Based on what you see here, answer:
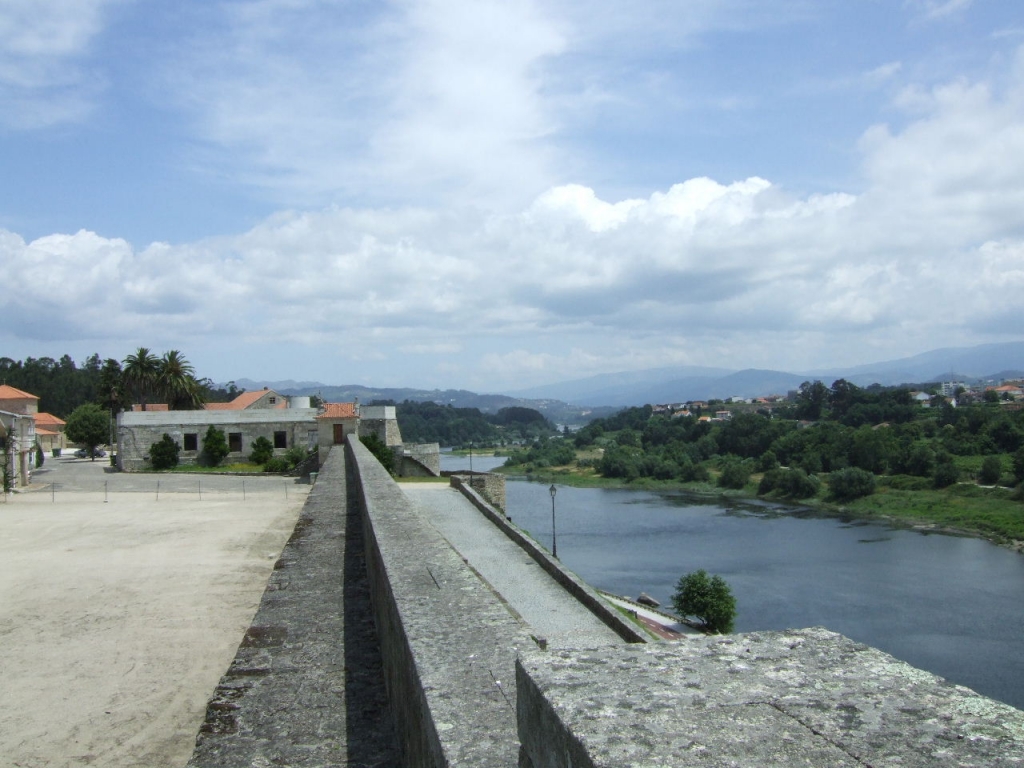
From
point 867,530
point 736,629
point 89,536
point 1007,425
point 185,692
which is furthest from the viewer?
point 1007,425

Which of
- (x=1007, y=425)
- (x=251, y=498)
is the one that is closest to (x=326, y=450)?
(x=251, y=498)

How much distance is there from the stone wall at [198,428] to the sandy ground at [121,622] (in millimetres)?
15565

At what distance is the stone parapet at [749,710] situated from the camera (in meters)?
1.18

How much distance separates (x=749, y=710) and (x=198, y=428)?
40.0 metres

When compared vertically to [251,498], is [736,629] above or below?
below

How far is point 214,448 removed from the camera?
37.8 metres

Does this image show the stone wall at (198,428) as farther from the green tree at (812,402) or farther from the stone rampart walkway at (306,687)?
the green tree at (812,402)

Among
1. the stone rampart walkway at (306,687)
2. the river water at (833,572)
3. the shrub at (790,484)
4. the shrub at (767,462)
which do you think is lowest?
the river water at (833,572)

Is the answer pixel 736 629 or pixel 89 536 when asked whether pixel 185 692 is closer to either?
pixel 89 536

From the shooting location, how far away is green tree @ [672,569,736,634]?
85.2ft

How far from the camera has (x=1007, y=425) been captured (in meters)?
72.2

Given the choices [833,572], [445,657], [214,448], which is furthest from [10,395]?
[445,657]

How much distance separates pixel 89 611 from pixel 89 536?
8445mm

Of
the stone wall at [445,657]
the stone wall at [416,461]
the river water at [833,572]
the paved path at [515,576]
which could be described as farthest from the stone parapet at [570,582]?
the stone wall at [416,461]
